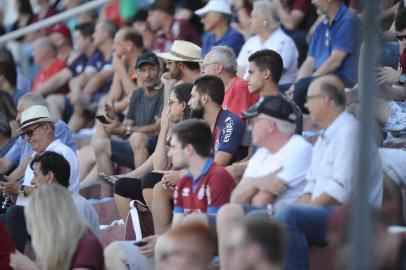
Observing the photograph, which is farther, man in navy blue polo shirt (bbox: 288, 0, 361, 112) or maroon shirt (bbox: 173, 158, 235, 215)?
man in navy blue polo shirt (bbox: 288, 0, 361, 112)

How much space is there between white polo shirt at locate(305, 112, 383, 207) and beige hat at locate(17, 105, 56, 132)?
10.6 ft

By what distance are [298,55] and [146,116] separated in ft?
7.01

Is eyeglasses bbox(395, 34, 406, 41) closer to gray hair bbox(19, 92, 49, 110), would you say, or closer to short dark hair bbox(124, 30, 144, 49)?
gray hair bbox(19, 92, 49, 110)

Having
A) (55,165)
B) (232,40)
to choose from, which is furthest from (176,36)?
(55,165)

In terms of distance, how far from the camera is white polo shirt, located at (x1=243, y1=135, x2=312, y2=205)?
773cm

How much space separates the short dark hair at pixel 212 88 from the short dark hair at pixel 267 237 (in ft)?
10.0

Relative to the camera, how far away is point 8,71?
13.6 m

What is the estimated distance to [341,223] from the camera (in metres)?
6.88

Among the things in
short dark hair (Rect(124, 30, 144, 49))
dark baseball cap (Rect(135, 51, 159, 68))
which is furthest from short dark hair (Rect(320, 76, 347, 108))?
short dark hair (Rect(124, 30, 144, 49))

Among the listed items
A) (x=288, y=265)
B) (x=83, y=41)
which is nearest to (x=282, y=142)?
(x=288, y=265)

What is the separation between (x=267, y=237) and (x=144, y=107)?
553cm

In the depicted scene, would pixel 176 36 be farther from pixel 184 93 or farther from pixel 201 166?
pixel 201 166

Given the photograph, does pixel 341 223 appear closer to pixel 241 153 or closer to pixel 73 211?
pixel 73 211

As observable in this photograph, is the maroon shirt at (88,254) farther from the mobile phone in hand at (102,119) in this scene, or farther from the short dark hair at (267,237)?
Answer: the mobile phone in hand at (102,119)
